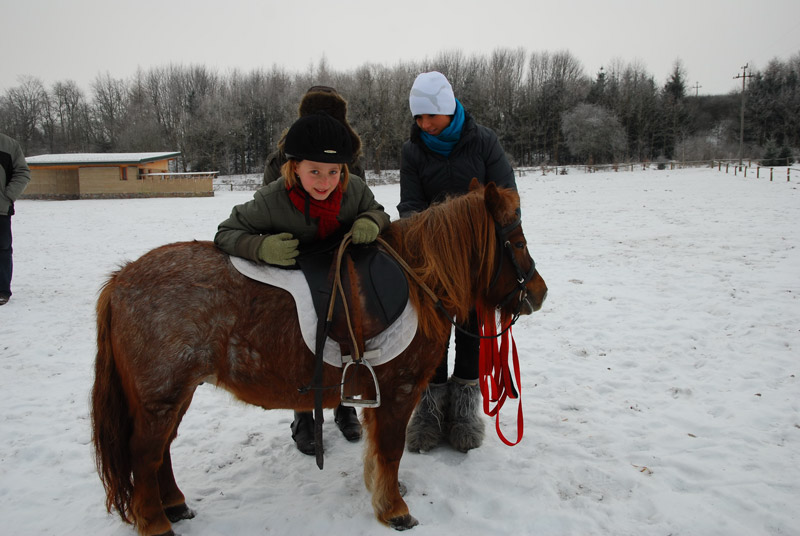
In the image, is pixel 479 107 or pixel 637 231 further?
pixel 479 107

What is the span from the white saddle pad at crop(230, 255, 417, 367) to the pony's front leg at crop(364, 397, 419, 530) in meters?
0.33

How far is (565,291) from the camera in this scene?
7.24 m

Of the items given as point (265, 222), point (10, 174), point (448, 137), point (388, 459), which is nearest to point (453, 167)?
point (448, 137)

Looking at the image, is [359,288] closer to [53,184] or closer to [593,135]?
[53,184]

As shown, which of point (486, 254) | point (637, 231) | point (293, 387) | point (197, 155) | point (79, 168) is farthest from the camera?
point (197, 155)

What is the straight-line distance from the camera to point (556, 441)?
335cm

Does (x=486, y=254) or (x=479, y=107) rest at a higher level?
(x=479, y=107)

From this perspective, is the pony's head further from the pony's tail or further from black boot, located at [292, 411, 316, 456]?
the pony's tail

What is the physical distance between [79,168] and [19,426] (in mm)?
32698

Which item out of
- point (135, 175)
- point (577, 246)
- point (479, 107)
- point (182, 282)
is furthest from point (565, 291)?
point (479, 107)

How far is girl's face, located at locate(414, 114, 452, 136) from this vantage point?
9.70ft

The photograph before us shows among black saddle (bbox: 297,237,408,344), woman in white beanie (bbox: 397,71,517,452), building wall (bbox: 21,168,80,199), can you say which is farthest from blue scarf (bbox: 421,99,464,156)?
building wall (bbox: 21,168,80,199)

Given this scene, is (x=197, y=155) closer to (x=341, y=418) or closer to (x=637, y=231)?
(x=637, y=231)

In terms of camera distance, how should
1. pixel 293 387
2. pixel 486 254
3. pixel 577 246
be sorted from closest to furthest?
pixel 293 387 < pixel 486 254 < pixel 577 246
